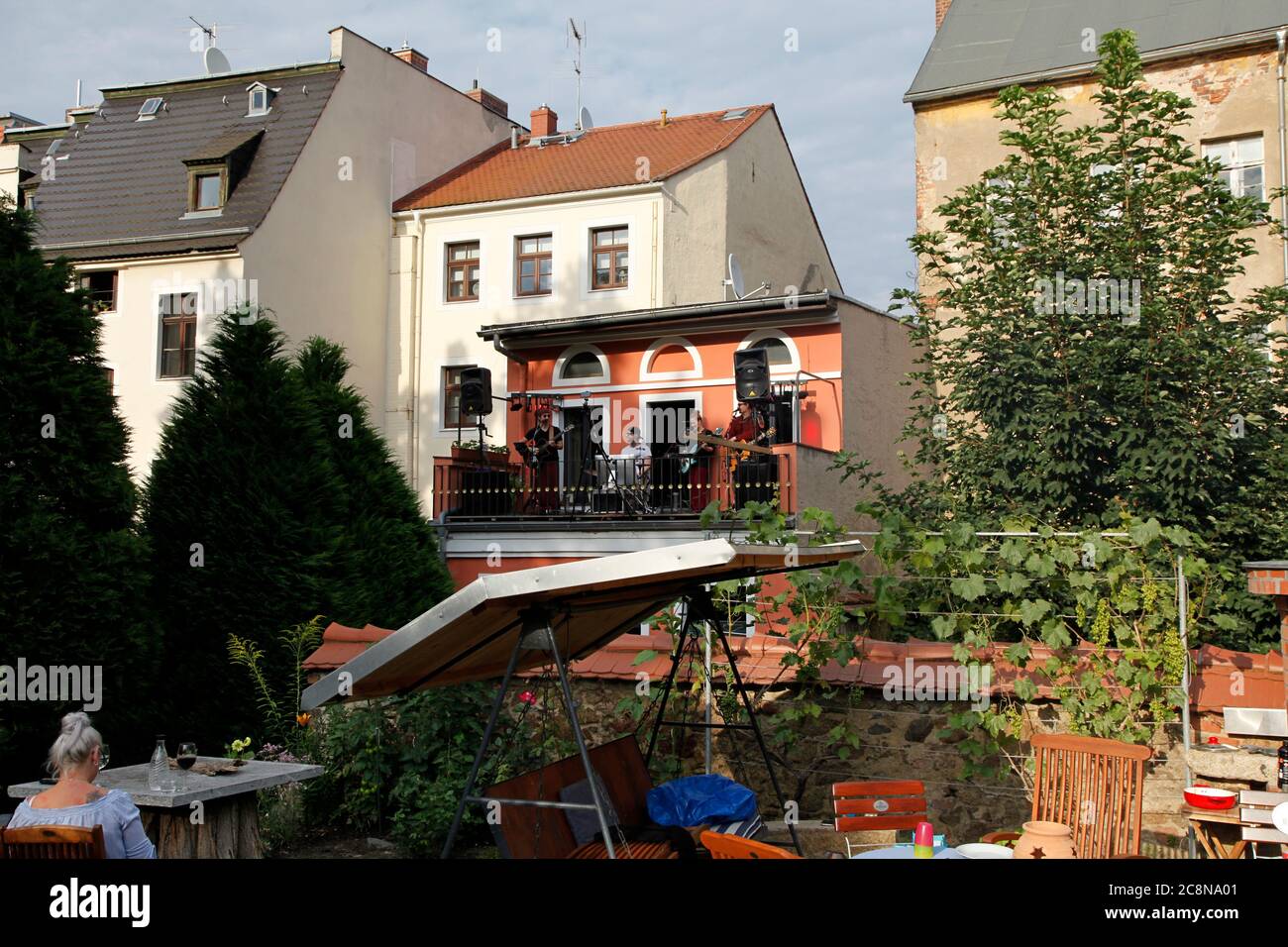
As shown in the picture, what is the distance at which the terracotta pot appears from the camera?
4711 millimetres

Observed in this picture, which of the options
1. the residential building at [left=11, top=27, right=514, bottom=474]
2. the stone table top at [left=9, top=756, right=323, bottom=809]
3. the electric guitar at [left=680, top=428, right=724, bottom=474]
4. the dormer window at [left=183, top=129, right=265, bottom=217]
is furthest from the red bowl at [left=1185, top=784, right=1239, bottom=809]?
the dormer window at [left=183, top=129, right=265, bottom=217]

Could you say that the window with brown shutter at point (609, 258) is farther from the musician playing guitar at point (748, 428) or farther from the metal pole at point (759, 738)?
the metal pole at point (759, 738)

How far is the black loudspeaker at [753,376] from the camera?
17000 millimetres

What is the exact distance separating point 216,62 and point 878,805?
25.9 metres

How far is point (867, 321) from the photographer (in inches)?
753

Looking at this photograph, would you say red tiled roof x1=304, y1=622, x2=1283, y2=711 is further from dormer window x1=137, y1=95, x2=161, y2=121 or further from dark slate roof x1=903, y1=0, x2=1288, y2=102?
dormer window x1=137, y1=95, x2=161, y2=121

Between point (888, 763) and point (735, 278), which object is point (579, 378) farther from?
point (888, 763)

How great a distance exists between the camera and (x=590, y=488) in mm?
18375

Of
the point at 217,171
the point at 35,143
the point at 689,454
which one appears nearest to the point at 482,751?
the point at 689,454

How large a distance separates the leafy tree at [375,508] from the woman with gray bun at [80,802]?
812 cm

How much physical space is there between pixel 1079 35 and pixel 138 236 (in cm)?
1825

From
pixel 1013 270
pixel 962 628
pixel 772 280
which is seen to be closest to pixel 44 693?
pixel 962 628

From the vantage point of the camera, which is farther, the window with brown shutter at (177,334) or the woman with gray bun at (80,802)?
the window with brown shutter at (177,334)

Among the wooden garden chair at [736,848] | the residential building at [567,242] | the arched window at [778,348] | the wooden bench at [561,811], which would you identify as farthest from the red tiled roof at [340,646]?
the residential building at [567,242]
